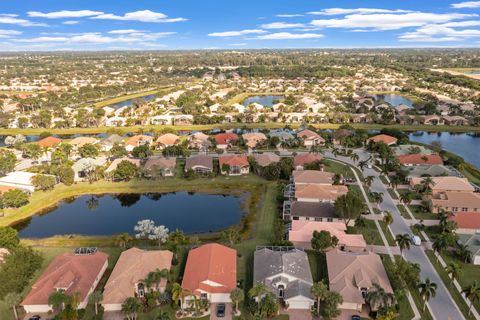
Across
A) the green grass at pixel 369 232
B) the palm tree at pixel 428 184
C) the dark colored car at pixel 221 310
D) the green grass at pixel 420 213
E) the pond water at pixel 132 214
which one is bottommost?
the pond water at pixel 132 214

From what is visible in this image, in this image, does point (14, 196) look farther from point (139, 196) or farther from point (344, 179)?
point (344, 179)

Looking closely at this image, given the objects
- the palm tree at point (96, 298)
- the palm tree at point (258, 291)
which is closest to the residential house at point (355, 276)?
the palm tree at point (258, 291)

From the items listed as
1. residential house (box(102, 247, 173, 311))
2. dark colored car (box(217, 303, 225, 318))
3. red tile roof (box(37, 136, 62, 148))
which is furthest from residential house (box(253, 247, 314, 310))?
red tile roof (box(37, 136, 62, 148))

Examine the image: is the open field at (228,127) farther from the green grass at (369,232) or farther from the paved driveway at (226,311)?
the paved driveway at (226,311)

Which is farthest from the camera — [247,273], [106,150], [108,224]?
[106,150]

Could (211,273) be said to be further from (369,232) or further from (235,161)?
(235,161)

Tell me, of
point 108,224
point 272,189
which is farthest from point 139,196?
point 272,189

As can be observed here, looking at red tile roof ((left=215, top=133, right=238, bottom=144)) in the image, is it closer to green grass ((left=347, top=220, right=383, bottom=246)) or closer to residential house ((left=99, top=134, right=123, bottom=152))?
residential house ((left=99, top=134, right=123, bottom=152))
